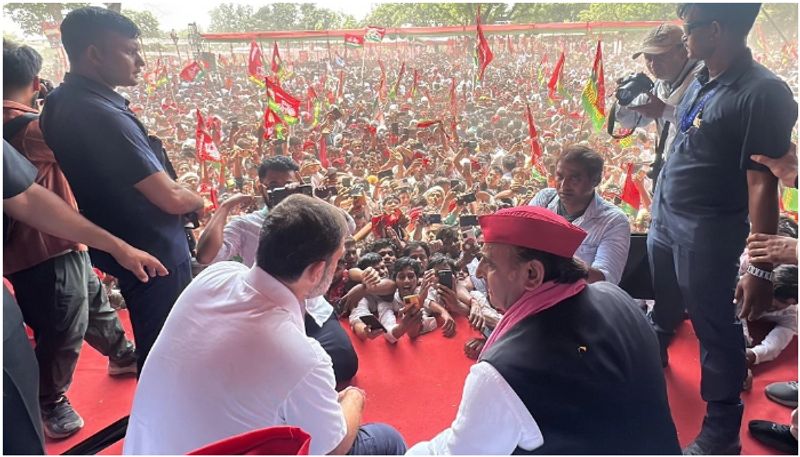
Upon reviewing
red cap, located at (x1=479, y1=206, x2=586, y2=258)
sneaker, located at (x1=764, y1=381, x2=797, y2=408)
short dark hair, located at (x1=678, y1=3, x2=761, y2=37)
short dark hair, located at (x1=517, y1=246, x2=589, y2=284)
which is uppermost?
short dark hair, located at (x1=678, y1=3, x2=761, y2=37)

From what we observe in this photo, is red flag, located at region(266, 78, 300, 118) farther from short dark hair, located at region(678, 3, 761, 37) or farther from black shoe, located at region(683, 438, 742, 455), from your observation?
black shoe, located at region(683, 438, 742, 455)

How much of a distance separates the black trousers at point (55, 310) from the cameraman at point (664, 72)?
1933 millimetres

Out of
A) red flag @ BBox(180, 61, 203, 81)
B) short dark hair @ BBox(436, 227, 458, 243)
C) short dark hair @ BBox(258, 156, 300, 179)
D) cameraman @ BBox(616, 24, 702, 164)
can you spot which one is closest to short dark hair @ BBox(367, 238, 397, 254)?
short dark hair @ BBox(436, 227, 458, 243)

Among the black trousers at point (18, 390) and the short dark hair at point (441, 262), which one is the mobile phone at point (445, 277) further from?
the black trousers at point (18, 390)

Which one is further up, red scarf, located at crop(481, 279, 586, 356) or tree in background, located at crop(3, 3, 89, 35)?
tree in background, located at crop(3, 3, 89, 35)

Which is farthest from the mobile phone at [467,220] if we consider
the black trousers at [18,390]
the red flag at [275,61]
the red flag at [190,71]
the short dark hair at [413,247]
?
the red flag at [190,71]

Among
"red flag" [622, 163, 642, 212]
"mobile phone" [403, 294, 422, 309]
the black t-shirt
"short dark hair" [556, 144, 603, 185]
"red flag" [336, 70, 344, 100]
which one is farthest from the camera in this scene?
"red flag" [336, 70, 344, 100]

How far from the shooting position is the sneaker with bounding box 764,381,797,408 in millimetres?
1674

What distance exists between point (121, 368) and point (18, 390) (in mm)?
1135

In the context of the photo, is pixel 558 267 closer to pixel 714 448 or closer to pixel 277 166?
pixel 714 448

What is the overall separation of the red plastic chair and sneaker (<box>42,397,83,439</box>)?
128 cm

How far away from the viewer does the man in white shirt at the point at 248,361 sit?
859 mm

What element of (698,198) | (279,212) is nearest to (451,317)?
(698,198)

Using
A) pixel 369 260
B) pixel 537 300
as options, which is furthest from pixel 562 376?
pixel 369 260
